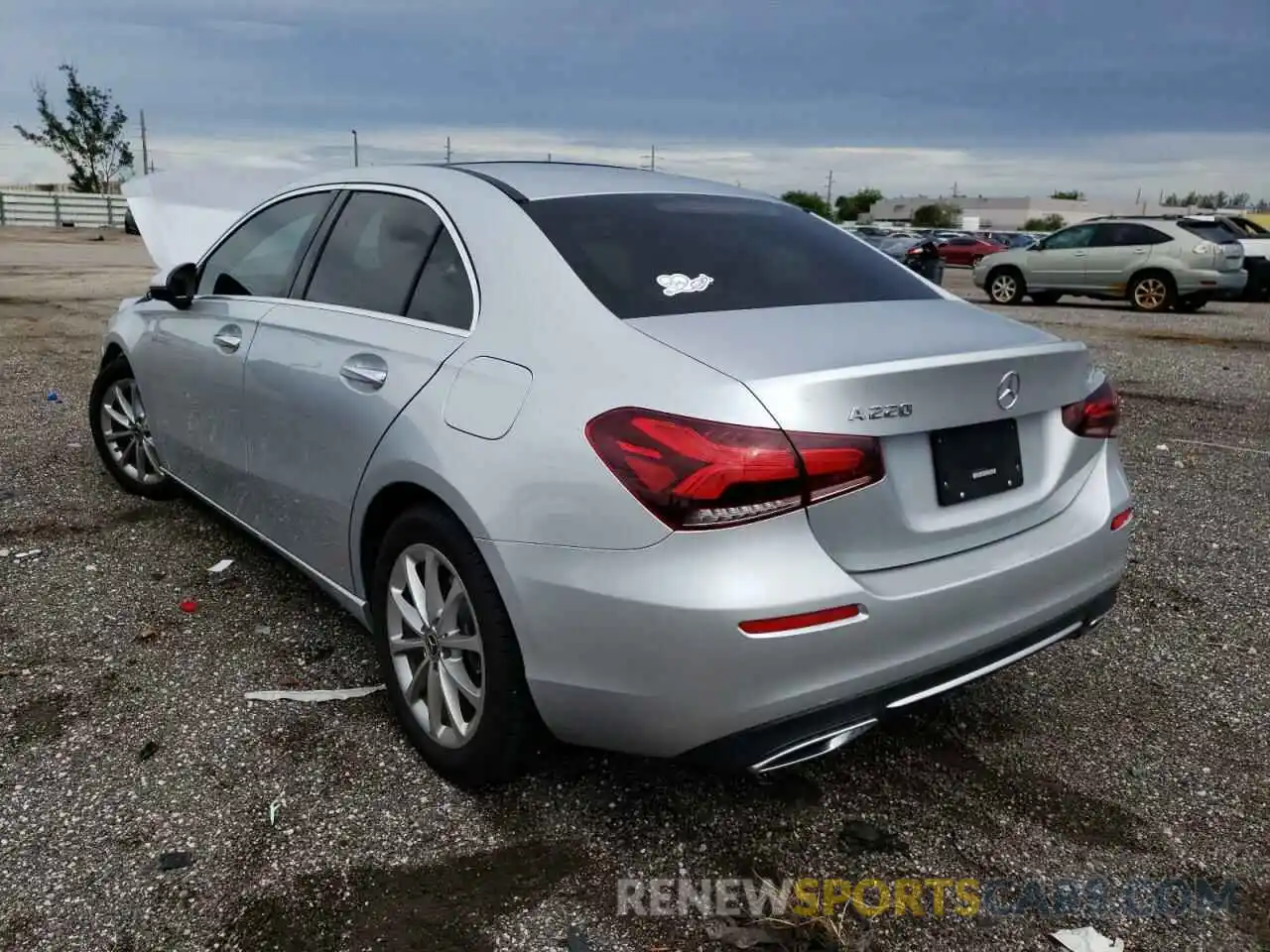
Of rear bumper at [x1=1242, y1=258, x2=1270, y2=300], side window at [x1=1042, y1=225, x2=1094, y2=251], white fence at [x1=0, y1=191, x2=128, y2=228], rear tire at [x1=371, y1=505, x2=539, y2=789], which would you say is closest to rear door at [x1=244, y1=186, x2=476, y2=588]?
rear tire at [x1=371, y1=505, x2=539, y2=789]

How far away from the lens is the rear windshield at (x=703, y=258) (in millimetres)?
2643

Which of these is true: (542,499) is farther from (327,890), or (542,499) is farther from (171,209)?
(171,209)

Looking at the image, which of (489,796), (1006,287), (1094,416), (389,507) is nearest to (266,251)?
(389,507)

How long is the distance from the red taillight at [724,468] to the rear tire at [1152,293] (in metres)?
17.9

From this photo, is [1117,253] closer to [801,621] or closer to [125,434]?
[125,434]

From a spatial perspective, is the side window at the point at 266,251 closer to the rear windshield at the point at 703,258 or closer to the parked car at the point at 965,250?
the rear windshield at the point at 703,258

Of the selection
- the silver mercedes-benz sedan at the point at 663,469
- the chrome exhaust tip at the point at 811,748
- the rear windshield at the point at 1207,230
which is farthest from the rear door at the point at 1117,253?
the chrome exhaust tip at the point at 811,748

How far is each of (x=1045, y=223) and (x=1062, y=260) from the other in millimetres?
79465

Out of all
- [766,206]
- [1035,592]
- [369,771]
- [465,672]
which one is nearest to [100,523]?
[369,771]

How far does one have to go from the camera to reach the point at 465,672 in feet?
8.79

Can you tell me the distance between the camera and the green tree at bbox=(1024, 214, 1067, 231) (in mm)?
87312

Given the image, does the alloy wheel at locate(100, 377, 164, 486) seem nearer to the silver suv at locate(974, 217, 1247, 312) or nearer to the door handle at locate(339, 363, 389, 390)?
the door handle at locate(339, 363, 389, 390)

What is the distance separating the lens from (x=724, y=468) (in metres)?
2.11

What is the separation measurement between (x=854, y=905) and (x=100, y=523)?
402 cm
